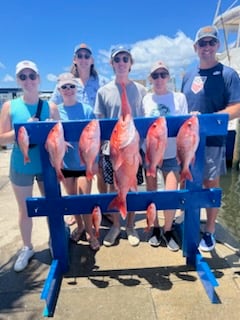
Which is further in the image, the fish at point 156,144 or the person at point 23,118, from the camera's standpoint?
the person at point 23,118

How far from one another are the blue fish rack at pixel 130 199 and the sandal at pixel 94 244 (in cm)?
47

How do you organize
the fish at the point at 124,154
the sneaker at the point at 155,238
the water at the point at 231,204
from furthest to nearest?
the water at the point at 231,204
the sneaker at the point at 155,238
the fish at the point at 124,154

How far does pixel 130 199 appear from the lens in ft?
9.84

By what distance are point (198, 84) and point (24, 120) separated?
1.76m

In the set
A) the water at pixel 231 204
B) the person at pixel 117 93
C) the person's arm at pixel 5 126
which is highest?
the person at pixel 117 93

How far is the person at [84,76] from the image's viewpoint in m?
3.78

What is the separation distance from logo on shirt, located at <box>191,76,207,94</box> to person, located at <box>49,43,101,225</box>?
1204 millimetres

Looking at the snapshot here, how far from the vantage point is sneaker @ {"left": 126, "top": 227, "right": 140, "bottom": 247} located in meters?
3.62

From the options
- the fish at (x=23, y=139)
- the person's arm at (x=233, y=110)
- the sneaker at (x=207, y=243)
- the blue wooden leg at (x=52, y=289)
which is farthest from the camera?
the sneaker at (x=207, y=243)

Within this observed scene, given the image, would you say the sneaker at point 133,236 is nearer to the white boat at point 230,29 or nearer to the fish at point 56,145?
the fish at point 56,145

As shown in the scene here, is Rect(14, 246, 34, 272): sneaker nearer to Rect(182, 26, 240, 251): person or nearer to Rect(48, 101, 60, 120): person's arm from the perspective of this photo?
Rect(48, 101, 60, 120): person's arm

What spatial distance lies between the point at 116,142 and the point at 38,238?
7.32 ft

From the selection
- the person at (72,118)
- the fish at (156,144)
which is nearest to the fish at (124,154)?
the fish at (156,144)

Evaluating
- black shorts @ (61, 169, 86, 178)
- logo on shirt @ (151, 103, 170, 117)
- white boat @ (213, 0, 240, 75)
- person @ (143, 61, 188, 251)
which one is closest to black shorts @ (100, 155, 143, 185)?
person @ (143, 61, 188, 251)
